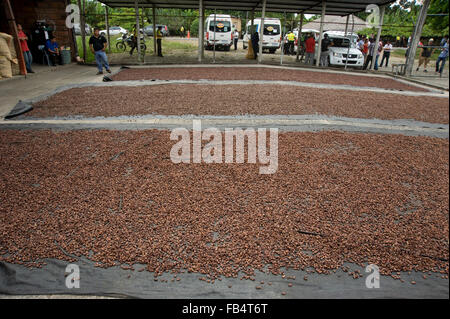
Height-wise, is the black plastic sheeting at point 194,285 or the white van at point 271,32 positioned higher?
the white van at point 271,32

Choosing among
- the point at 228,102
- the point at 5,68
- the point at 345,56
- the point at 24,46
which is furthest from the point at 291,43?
the point at 5,68

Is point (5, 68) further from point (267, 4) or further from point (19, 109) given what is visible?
point (267, 4)

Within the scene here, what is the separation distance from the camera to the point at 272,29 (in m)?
21.6

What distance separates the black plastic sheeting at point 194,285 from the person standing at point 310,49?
16.2 meters

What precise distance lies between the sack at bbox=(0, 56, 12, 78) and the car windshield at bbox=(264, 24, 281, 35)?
16526 mm

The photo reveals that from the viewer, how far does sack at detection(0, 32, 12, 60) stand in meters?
10.1

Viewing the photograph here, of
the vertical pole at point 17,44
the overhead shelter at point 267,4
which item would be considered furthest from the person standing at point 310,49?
the vertical pole at point 17,44

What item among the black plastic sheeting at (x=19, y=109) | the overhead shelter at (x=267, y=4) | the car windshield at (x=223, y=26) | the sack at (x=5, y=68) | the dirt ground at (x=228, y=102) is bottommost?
the black plastic sheeting at (x=19, y=109)

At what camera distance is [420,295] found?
83.7 inches

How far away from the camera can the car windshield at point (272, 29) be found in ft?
70.3

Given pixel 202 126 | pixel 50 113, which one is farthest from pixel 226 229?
pixel 50 113

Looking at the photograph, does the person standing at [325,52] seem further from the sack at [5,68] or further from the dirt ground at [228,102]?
the sack at [5,68]
